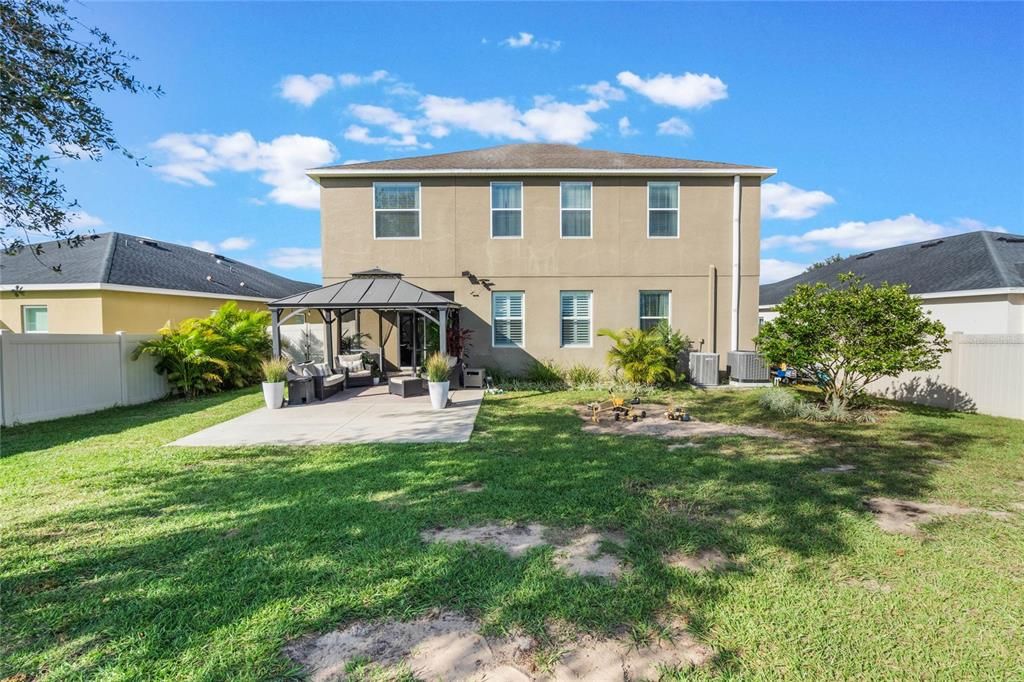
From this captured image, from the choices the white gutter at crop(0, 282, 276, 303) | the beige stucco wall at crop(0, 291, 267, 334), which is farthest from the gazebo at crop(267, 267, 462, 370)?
the beige stucco wall at crop(0, 291, 267, 334)

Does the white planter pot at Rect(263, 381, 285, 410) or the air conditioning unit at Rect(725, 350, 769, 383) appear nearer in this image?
the white planter pot at Rect(263, 381, 285, 410)

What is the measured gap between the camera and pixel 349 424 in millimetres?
8062

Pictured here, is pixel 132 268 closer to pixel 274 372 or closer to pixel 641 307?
pixel 274 372

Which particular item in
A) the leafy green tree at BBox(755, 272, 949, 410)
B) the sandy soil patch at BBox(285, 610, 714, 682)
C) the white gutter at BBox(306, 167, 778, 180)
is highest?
the white gutter at BBox(306, 167, 778, 180)

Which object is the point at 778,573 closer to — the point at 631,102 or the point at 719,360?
the point at 719,360

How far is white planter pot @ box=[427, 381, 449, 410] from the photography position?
9414mm

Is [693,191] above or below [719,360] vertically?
above

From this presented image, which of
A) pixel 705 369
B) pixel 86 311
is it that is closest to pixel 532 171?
pixel 705 369

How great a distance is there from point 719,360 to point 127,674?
13.7 metres

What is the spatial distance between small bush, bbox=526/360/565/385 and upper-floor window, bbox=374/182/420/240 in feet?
16.9

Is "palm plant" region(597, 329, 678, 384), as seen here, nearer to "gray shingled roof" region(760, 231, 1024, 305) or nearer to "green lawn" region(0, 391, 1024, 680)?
"gray shingled roof" region(760, 231, 1024, 305)

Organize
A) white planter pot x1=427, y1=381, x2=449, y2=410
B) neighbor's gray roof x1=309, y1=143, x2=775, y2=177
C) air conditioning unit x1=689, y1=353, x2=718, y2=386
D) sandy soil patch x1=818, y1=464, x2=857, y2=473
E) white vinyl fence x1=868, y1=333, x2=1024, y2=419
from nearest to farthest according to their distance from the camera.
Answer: sandy soil patch x1=818, y1=464, x2=857, y2=473 → white vinyl fence x1=868, y1=333, x2=1024, y2=419 → white planter pot x1=427, y1=381, x2=449, y2=410 → air conditioning unit x1=689, y1=353, x2=718, y2=386 → neighbor's gray roof x1=309, y1=143, x2=775, y2=177

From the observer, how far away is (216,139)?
39.3ft

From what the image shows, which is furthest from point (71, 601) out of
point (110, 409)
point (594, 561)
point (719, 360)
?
point (719, 360)
